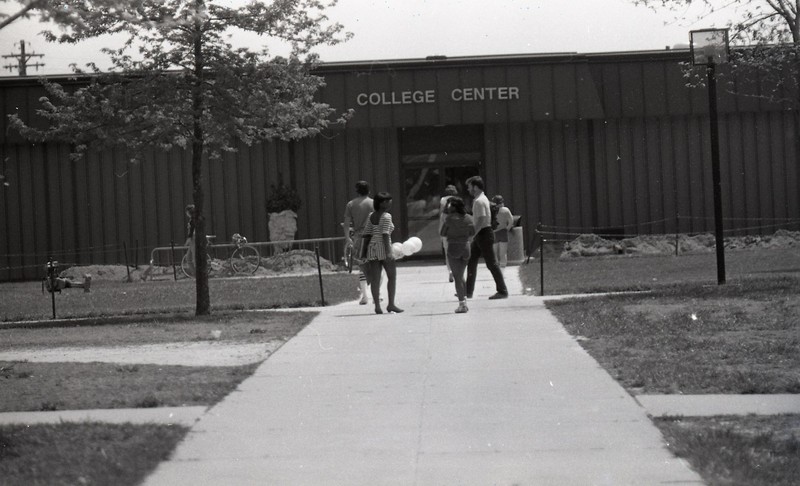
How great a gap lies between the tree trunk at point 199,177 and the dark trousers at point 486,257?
12.2 ft

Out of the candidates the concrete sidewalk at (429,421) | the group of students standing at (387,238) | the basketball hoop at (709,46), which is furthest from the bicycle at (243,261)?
the concrete sidewalk at (429,421)

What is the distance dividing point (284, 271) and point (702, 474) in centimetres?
2297

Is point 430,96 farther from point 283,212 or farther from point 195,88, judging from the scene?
point 195,88

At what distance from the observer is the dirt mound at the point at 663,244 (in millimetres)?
31406

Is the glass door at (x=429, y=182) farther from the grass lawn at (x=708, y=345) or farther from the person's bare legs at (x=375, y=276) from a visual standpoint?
the person's bare legs at (x=375, y=276)

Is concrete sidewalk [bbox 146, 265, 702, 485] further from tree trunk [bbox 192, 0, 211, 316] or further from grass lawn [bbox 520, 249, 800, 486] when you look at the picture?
tree trunk [bbox 192, 0, 211, 316]

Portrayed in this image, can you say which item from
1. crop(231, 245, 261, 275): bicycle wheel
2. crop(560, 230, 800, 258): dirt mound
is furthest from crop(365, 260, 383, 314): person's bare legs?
crop(560, 230, 800, 258): dirt mound

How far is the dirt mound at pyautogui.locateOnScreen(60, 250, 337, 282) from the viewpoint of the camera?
2930 centimetres

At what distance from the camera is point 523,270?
25344 mm

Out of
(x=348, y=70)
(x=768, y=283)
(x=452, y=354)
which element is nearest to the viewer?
(x=452, y=354)

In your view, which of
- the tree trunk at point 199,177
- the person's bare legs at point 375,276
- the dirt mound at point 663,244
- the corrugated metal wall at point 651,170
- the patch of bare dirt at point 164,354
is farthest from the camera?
the corrugated metal wall at point 651,170

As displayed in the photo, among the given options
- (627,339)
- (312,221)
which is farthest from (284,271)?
(627,339)

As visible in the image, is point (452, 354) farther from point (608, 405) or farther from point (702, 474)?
point (702, 474)

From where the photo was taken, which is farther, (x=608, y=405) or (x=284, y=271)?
(x=284, y=271)
